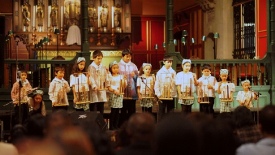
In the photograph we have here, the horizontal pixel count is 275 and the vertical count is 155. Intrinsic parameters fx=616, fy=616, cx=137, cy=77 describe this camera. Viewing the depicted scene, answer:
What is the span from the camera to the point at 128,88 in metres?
13.3

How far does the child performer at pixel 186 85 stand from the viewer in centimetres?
1328

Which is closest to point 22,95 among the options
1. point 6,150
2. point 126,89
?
point 126,89

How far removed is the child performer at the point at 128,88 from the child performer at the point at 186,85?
0.96 metres

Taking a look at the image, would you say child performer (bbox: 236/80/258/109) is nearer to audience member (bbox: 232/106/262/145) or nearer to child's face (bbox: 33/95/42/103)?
child's face (bbox: 33/95/42/103)

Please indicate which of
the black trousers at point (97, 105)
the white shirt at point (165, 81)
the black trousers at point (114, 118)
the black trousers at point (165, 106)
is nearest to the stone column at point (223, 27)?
the white shirt at point (165, 81)

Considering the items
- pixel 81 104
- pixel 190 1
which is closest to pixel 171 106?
pixel 81 104

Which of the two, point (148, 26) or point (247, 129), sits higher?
point (148, 26)

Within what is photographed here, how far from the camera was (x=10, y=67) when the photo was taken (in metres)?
14.5

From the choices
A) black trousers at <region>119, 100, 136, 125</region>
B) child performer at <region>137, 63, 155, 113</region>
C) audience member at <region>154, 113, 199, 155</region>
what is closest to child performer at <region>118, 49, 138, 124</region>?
black trousers at <region>119, 100, 136, 125</region>

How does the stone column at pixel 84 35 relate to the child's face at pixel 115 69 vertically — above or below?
above

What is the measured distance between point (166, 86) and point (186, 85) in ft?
1.48

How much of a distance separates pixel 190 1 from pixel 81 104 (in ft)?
46.7

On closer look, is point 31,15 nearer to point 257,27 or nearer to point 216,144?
point 257,27

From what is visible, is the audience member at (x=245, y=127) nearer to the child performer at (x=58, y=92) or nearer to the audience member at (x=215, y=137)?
the audience member at (x=215, y=137)
